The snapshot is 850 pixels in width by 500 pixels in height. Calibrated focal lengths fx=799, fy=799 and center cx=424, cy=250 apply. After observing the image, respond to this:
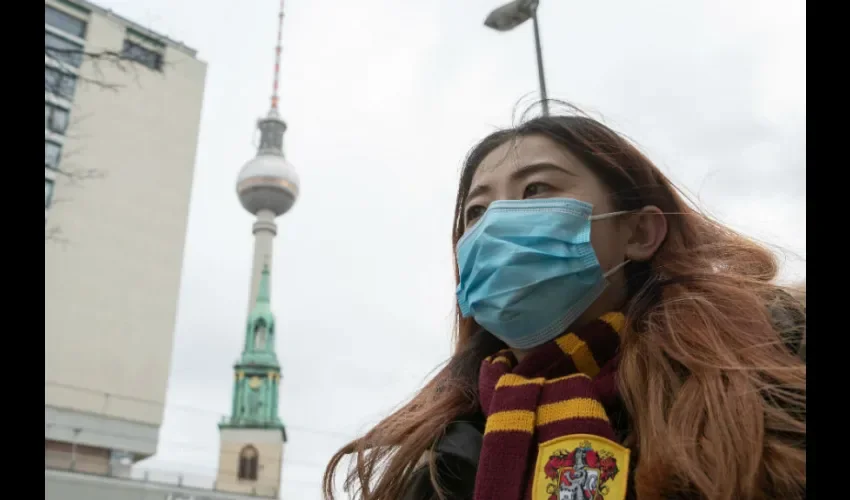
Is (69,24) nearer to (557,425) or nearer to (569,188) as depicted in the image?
(569,188)

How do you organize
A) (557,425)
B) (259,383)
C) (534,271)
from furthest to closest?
1. (259,383)
2. (534,271)
3. (557,425)

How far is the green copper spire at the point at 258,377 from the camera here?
125 feet

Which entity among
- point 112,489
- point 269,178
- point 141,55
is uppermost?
point 269,178

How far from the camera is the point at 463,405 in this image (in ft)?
6.95

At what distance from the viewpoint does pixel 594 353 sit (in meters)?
1.87

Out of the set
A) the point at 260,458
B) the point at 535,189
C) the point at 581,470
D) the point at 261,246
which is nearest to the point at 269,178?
the point at 261,246

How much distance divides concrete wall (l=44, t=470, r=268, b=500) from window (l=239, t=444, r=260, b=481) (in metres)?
9.56

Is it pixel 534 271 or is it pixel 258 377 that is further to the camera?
pixel 258 377

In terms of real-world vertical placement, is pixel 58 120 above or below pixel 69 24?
below

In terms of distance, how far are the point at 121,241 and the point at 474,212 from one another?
30588 millimetres

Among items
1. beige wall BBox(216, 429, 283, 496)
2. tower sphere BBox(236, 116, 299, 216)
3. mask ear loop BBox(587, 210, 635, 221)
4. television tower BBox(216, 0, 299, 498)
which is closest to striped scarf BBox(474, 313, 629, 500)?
mask ear loop BBox(587, 210, 635, 221)
